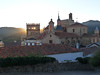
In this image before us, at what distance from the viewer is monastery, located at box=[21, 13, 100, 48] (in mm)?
41594

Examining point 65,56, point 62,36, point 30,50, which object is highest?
point 62,36

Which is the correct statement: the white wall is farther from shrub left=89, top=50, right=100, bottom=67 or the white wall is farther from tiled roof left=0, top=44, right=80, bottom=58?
shrub left=89, top=50, right=100, bottom=67

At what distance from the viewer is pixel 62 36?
42875 mm

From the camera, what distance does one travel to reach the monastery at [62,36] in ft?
136

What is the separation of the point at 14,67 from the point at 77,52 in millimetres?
13644

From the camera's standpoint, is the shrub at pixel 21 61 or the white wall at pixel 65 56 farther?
the white wall at pixel 65 56

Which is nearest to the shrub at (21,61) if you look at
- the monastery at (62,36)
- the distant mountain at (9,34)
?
the monastery at (62,36)

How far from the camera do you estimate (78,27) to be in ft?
167

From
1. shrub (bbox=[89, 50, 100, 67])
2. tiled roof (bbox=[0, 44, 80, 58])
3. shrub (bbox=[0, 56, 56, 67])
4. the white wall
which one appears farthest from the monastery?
shrub (bbox=[89, 50, 100, 67])

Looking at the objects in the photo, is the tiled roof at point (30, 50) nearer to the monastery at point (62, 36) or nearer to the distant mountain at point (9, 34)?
the monastery at point (62, 36)

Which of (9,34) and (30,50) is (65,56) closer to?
(30,50)

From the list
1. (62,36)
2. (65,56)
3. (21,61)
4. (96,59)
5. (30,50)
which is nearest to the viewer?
(21,61)

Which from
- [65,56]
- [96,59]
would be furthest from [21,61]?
[65,56]

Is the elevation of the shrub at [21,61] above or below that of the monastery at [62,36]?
below
